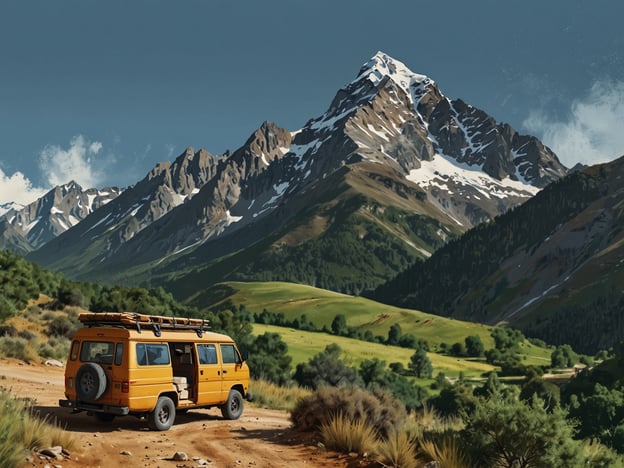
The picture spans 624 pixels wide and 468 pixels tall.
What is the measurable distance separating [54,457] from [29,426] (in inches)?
35.1

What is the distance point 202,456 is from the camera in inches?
585

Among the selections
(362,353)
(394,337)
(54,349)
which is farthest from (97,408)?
(394,337)

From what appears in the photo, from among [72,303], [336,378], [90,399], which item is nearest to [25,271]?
[72,303]

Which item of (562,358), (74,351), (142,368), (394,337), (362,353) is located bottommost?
(562,358)

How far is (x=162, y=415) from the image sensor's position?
17.9 m

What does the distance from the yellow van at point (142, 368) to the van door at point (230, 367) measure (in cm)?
14

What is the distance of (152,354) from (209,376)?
2812 millimetres

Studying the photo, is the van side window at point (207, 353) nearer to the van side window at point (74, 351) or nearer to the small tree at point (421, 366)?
the van side window at point (74, 351)

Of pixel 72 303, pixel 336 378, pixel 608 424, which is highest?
pixel 72 303

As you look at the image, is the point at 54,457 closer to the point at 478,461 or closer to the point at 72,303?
the point at 478,461

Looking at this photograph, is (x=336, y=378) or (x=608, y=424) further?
(x=608, y=424)

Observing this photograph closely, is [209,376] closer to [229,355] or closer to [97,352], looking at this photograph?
[229,355]

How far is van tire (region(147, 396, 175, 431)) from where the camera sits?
17.5m

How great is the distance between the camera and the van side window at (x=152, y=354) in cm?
1727
